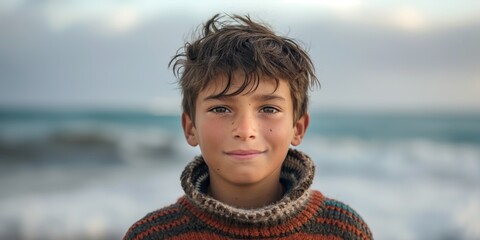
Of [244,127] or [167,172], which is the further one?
[167,172]

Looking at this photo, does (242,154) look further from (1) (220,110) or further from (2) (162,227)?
(2) (162,227)

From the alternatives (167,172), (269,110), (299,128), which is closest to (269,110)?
(269,110)

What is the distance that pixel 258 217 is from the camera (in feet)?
6.79

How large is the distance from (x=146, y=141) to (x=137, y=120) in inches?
160

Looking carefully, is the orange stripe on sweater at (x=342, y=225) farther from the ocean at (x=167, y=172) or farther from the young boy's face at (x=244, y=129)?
the ocean at (x=167, y=172)

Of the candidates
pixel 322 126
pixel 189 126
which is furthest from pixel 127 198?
pixel 322 126

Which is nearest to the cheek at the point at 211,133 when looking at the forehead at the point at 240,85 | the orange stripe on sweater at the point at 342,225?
the forehead at the point at 240,85

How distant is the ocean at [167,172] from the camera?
6.07 metres

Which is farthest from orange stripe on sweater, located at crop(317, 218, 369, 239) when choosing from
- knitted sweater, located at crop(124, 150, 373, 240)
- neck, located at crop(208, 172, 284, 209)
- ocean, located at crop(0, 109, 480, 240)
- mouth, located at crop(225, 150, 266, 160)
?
ocean, located at crop(0, 109, 480, 240)

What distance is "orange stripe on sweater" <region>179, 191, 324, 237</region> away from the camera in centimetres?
210

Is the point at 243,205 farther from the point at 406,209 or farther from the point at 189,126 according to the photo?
the point at 406,209

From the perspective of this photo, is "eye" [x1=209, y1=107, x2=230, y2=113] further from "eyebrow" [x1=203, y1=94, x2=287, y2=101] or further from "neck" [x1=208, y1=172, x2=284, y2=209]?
"neck" [x1=208, y1=172, x2=284, y2=209]

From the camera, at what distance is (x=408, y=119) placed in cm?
1582

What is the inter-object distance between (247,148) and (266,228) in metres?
0.28
